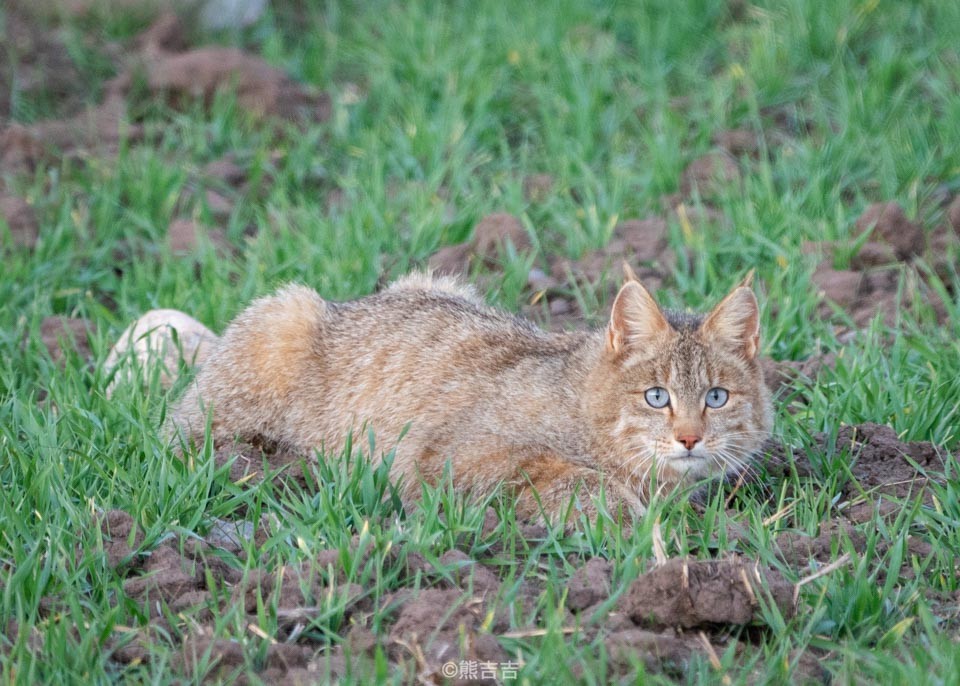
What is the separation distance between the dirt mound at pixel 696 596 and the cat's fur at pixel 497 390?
747 millimetres

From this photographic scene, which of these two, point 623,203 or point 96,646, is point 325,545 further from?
point 623,203

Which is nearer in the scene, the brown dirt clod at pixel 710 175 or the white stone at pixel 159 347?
the white stone at pixel 159 347

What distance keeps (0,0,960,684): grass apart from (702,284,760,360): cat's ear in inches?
17.6

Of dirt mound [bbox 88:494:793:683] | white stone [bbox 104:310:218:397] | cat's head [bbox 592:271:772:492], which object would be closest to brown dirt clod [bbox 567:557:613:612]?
dirt mound [bbox 88:494:793:683]

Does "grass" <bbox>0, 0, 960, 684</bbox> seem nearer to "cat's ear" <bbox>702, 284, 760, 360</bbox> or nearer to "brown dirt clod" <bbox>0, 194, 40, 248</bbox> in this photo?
"brown dirt clod" <bbox>0, 194, 40, 248</bbox>

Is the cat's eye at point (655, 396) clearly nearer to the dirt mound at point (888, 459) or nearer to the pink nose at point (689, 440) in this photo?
the pink nose at point (689, 440)

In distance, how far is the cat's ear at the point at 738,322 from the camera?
5.24 metres

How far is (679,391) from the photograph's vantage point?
5.12 m

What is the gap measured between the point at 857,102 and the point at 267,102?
3.87 meters

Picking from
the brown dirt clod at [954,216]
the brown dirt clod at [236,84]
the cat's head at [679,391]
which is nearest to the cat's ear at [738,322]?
the cat's head at [679,391]

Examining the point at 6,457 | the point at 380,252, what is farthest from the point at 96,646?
the point at 380,252

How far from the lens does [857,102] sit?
8773 millimetres

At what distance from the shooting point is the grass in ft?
13.9

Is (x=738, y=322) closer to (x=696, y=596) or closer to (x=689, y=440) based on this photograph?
(x=689, y=440)
